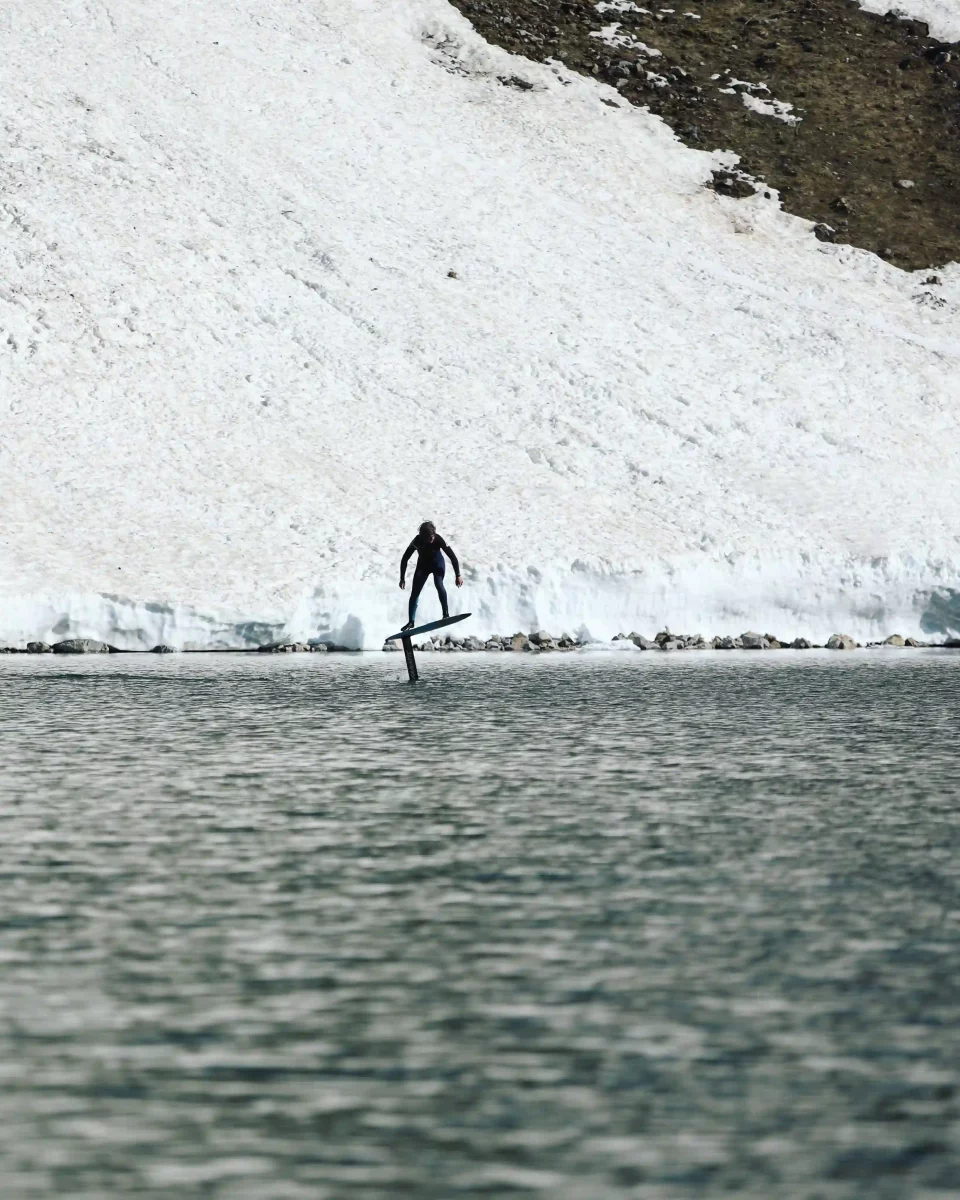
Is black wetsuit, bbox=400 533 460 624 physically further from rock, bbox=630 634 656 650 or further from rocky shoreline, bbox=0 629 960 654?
rock, bbox=630 634 656 650

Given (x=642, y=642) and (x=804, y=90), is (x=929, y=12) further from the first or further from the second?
(x=642, y=642)

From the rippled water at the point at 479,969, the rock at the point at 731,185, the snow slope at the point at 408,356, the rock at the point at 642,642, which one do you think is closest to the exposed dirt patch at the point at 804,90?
the rock at the point at 731,185

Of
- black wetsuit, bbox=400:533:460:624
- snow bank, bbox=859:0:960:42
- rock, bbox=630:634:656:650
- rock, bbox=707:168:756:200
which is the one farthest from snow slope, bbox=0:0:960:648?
snow bank, bbox=859:0:960:42

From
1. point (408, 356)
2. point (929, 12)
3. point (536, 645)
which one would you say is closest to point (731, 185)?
point (929, 12)

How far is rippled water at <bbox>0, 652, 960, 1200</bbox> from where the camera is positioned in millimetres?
5754

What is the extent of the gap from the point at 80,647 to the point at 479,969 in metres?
24.7

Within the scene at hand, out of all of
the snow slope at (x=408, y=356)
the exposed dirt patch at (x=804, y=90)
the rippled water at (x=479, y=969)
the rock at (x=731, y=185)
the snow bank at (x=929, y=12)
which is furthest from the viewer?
the snow bank at (x=929, y=12)

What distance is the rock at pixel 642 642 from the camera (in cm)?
3394

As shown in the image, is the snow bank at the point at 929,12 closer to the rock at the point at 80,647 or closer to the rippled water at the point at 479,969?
the rock at the point at 80,647

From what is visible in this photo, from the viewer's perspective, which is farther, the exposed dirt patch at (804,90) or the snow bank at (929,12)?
the snow bank at (929,12)

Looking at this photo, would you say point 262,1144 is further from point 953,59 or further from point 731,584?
point 953,59

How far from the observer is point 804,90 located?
207 ft

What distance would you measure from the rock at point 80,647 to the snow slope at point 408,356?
350 mm

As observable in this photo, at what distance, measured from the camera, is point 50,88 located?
4997 centimetres
